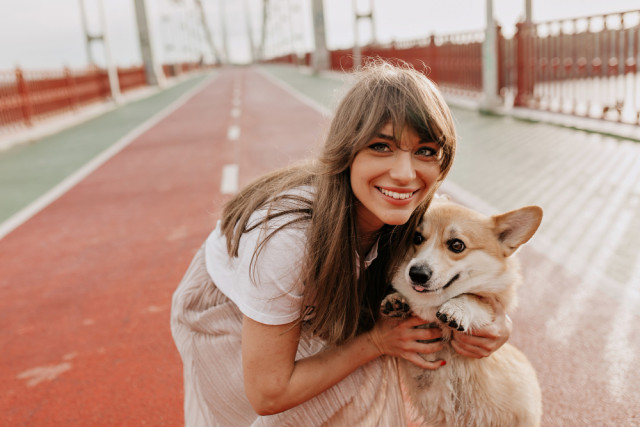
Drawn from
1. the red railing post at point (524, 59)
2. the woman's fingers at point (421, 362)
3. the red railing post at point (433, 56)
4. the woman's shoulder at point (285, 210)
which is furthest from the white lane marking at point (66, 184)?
the red railing post at point (524, 59)

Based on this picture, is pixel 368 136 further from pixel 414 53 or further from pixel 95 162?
pixel 414 53

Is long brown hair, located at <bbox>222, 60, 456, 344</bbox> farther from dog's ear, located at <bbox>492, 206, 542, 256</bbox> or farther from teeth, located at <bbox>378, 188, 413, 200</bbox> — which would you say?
dog's ear, located at <bbox>492, 206, 542, 256</bbox>

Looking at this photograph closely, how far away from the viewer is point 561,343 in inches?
133

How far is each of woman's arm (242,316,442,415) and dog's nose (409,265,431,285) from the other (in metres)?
0.20

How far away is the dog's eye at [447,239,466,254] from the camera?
2.40 meters

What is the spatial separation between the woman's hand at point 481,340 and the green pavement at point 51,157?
705cm

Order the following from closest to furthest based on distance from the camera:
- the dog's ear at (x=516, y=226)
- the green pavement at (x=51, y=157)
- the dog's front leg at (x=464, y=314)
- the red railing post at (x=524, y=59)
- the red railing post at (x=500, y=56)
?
the dog's front leg at (x=464, y=314) → the dog's ear at (x=516, y=226) → the green pavement at (x=51, y=157) → the red railing post at (x=524, y=59) → the red railing post at (x=500, y=56)

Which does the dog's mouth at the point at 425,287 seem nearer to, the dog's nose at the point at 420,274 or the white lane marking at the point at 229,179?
the dog's nose at the point at 420,274

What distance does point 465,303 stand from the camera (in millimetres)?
2281

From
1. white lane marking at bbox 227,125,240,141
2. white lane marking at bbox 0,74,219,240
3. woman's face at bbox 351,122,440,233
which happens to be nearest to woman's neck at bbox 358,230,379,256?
woman's face at bbox 351,122,440,233

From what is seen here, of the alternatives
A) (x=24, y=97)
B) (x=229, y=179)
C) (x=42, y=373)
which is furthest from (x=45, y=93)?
(x=42, y=373)

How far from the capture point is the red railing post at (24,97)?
Result: 52.7ft

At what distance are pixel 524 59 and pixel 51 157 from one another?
10921 millimetres

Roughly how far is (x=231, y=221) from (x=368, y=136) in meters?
0.72
